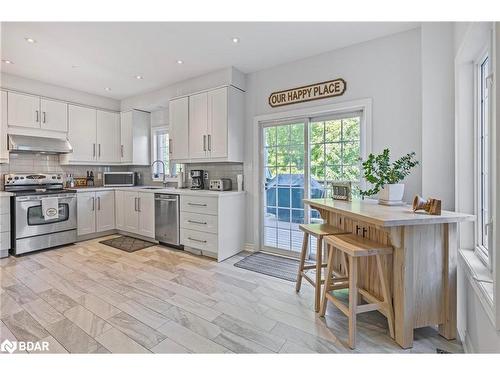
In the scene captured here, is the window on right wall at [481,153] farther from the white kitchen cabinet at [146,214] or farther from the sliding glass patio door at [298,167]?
the white kitchen cabinet at [146,214]

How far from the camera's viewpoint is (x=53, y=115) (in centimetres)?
412

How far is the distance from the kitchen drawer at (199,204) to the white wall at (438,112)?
2323mm

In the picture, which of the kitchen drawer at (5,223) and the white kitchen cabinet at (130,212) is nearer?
the kitchen drawer at (5,223)

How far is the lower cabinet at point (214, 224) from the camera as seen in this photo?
3328 millimetres

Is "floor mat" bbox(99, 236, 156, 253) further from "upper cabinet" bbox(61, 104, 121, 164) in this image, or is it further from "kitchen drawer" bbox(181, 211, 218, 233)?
"upper cabinet" bbox(61, 104, 121, 164)

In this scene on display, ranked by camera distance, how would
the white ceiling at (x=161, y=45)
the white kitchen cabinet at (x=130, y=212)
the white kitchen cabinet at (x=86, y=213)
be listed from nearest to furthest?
1. the white ceiling at (x=161, y=45)
2. the white kitchen cabinet at (x=86, y=213)
3. the white kitchen cabinet at (x=130, y=212)

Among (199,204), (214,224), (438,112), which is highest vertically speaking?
(438,112)

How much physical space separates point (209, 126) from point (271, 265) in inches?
84.5

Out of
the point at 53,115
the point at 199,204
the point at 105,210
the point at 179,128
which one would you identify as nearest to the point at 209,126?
the point at 179,128

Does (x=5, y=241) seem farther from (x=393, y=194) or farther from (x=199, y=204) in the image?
(x=393, y=194)

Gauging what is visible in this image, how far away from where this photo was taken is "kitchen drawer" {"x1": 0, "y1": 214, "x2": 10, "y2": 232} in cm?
340

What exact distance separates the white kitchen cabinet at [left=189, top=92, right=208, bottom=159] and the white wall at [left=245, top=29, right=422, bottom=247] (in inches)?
54.5

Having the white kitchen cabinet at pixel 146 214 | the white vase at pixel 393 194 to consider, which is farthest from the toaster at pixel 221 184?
the white vase at pixel 393 194

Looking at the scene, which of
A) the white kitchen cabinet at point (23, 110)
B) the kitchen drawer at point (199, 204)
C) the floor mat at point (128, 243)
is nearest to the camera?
the kitchen drawer at point (199, 204)
